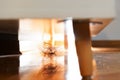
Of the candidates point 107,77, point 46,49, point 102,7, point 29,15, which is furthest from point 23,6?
point 107,77

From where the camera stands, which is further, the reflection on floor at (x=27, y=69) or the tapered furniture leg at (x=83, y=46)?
the reflection on floor at (x=27, y=69)

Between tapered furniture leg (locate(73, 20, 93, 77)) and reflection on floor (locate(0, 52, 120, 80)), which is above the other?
tapered furniture leg (locate(73, 20, 93, 77))

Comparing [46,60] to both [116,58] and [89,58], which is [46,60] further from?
[116,58]

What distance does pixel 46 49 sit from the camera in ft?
2.03

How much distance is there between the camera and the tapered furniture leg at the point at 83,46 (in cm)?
46

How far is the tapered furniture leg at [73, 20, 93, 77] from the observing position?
18.0 inches

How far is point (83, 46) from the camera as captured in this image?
18.9 inches

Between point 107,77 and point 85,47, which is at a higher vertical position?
point 85,47

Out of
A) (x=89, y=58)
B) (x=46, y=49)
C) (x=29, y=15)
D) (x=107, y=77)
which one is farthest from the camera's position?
(x=107, y=77)

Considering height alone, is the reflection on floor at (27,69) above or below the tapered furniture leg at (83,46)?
below

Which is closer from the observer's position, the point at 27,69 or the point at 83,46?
the point at 83,46

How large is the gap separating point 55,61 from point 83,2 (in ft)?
1.00

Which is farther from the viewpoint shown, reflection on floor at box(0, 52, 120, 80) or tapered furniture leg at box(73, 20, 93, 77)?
reflection on floor at box(0, 52, 120, 80)

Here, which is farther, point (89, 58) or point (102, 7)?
point (89, 58)
